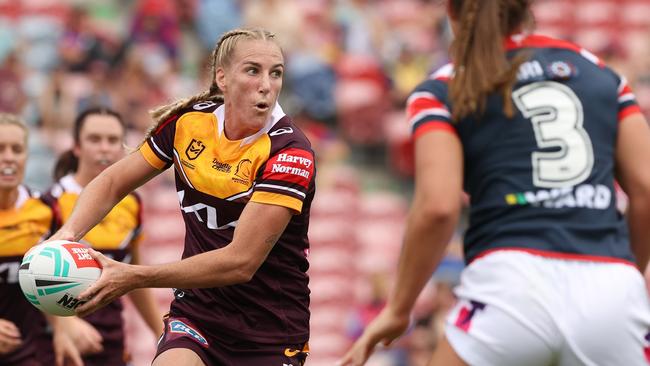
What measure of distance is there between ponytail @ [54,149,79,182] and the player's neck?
2.41 ft

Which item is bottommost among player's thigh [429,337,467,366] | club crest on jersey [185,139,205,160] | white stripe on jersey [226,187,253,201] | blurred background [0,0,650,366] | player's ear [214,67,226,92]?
blurred background [0,0,650,366]

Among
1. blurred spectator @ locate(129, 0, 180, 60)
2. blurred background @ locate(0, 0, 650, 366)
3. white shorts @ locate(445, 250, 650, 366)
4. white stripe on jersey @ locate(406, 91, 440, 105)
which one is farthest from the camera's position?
blurred spectator @ locate(129, 0, 180, 60)

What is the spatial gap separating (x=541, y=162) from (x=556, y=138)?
0.09m

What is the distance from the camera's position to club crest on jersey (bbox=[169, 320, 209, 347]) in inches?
184

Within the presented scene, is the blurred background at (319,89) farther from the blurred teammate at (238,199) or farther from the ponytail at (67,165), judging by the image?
the blurred teammate at (238,199)

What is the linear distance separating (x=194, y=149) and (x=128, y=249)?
176 cm

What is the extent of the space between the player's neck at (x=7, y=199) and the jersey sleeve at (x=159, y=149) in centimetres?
140

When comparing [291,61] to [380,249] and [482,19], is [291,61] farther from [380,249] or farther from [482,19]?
[482,19]

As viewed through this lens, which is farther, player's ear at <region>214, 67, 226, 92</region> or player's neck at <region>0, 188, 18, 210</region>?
player's neck at <region>0, 188, 18, 210</region>

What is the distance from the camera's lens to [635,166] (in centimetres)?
390

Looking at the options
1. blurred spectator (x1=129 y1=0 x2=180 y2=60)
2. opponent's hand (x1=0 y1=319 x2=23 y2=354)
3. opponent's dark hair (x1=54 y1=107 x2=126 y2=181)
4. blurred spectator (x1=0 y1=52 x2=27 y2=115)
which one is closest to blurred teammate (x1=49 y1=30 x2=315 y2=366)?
opponent's hand (x1=0 y1=319 x2=23 y2=354)

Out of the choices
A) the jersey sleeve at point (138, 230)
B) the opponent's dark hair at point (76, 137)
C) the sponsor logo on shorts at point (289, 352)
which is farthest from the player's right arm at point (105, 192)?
the opponent's dark hair at point (76, 137)

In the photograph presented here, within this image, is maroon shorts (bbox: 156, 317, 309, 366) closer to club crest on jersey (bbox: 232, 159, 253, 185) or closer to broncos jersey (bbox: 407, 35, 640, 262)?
club crest on jersey (bbox: 232, 159, 253, 185)

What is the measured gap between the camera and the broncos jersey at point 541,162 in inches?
150
